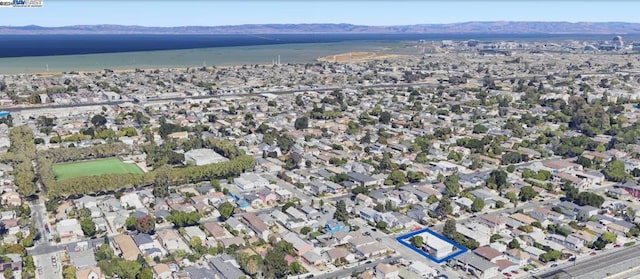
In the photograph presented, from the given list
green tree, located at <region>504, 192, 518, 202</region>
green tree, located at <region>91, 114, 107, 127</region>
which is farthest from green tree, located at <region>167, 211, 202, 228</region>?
green tree, located at <region>91, 114, 107, 127</region>

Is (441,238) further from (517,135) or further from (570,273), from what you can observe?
(517,135)

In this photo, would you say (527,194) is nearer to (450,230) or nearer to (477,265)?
(450,230)

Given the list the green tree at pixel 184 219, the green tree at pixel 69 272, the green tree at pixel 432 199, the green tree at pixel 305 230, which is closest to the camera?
the green tree at pixel 69 272

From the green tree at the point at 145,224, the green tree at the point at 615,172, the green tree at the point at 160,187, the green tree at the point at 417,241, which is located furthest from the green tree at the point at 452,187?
the green tree at the point at 145,224

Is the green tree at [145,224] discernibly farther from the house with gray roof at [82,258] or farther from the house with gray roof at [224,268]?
the house with gray roof at [224,268]

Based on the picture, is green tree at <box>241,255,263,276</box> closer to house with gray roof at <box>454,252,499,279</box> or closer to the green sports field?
house with gray roof at <box>454,252,499,279</box>

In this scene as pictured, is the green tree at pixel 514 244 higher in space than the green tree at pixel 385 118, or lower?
lower

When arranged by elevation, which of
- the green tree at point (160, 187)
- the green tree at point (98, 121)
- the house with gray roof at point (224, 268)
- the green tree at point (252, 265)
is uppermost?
the green tree at point (98, 121)
